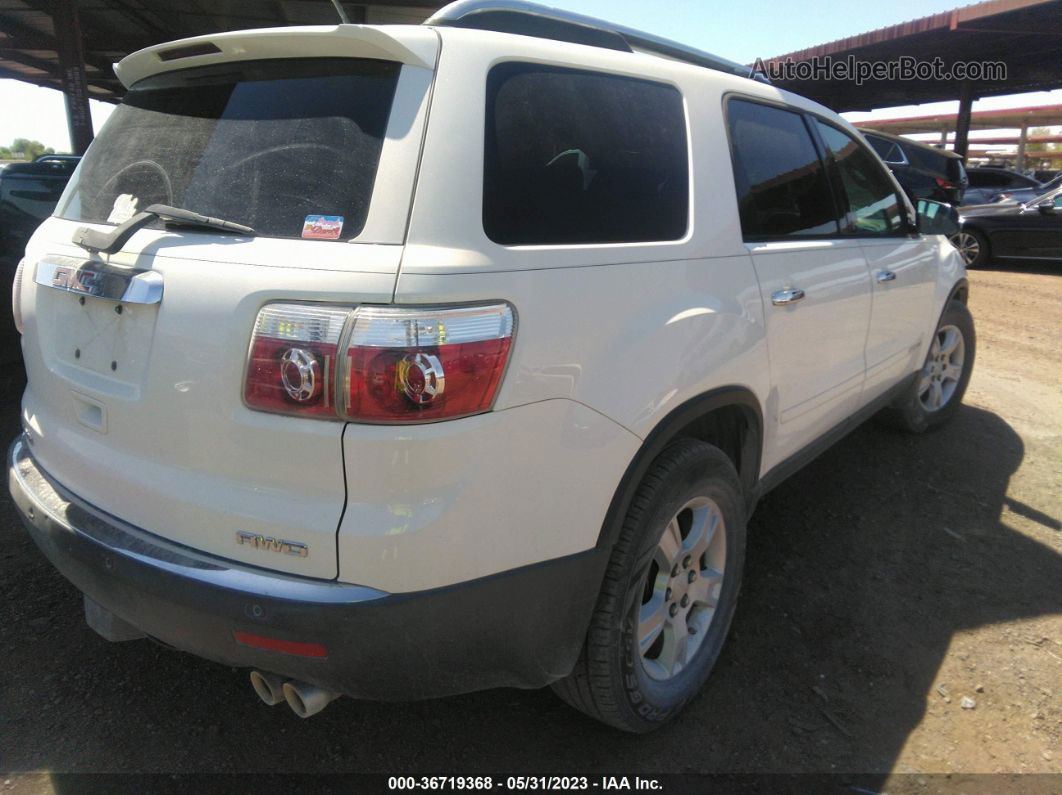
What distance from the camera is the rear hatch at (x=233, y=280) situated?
5.36 ft

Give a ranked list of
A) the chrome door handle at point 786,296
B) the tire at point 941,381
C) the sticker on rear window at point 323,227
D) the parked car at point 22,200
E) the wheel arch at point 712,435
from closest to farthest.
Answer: the sticker on rear window at point 323,227, the wheel arch at point 712,435, the chrome door handle at point 786,296, the tire at point 941,381, the parked car at point 22,200

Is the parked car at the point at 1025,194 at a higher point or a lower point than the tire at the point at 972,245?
higher

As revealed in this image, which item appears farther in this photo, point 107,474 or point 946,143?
point 946,143

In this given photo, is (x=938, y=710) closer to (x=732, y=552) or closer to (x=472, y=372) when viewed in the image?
(x=732, y=552)

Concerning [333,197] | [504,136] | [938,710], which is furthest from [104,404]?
[938,710]

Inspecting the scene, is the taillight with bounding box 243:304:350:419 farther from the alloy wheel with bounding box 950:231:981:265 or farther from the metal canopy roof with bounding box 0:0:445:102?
the alloy wheel with bounding box 950:231:981:265

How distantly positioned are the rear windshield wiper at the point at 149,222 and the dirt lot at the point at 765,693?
4.76 ft

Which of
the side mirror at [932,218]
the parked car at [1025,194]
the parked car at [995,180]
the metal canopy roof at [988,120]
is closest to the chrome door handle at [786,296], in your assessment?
the side mirror at [932,218]

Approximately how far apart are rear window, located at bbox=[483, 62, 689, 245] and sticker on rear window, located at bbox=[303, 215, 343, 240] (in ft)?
1.05

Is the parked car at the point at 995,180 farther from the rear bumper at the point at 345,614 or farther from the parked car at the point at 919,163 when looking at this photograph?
the rear bumper at the point at 345,614

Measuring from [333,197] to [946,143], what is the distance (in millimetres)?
33882

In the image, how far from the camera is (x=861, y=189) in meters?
3.60

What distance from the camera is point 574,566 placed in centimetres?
188

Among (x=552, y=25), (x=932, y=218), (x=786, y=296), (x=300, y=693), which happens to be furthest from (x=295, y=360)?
(x=932, y=218)
